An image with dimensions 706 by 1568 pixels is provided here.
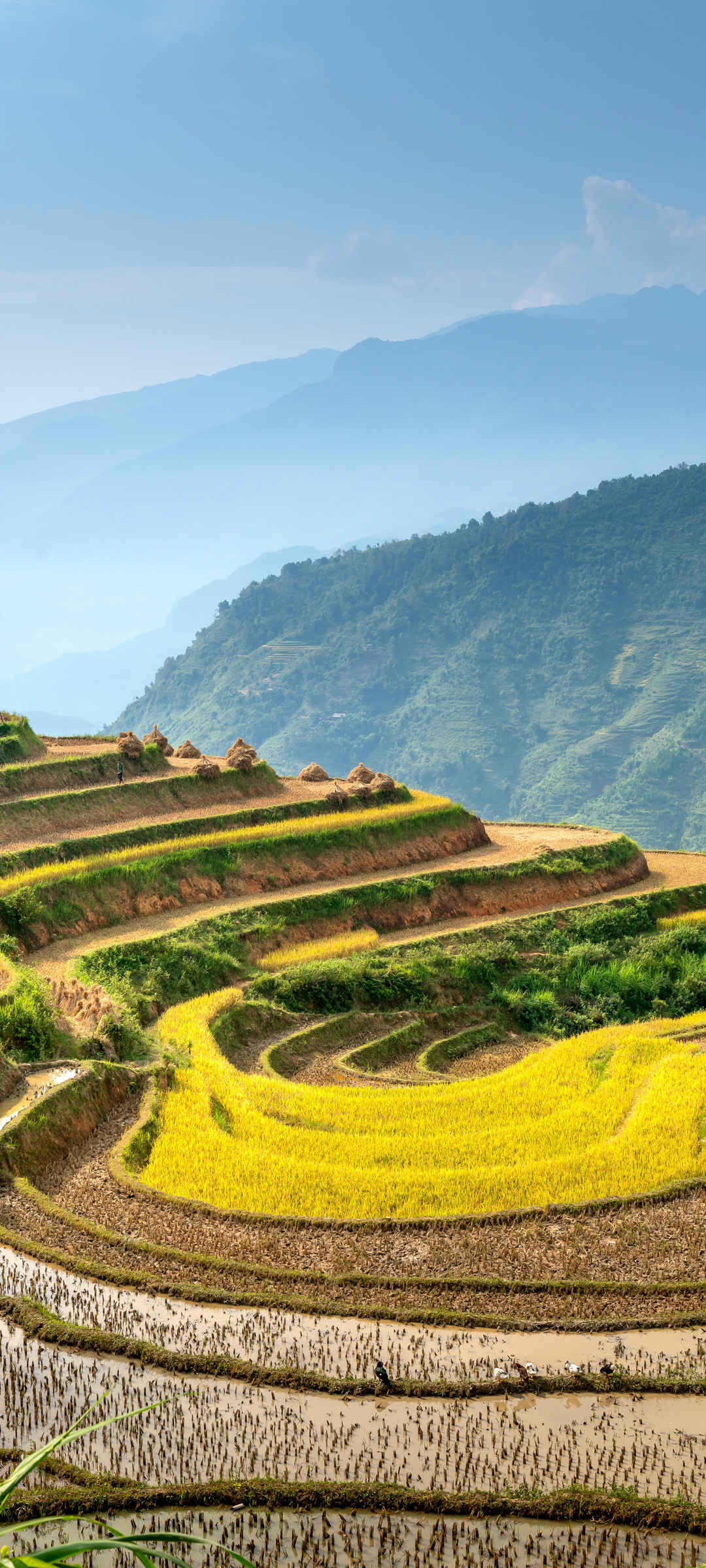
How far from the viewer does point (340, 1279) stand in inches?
589

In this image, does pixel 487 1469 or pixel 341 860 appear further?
pixel 341 860

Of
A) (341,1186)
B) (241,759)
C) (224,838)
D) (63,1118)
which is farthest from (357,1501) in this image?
(241,759)

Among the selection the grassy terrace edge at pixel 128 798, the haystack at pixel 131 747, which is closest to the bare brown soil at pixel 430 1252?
the grassy terrace edge at pixel 128 798

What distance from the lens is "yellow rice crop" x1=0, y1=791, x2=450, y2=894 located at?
31891 mm

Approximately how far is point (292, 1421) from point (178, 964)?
18006 mm

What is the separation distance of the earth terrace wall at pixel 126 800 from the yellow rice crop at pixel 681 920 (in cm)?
1369

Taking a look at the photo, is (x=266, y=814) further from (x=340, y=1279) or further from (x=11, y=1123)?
(x=340, y=1279)

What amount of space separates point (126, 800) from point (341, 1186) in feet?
72.8

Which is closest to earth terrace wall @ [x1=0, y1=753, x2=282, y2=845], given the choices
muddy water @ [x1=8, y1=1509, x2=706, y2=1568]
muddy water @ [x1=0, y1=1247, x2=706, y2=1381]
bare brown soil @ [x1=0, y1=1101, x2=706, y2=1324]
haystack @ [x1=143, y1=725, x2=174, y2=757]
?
haystack @ [x1=143, y1=725, x2=174, y2=757]

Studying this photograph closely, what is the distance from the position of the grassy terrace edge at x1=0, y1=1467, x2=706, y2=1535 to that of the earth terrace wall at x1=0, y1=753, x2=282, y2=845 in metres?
25.2

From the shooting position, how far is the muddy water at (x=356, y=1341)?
13125 millimetres

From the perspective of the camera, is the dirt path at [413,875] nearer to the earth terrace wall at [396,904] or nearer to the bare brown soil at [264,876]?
the bare brown soil at [264,876]

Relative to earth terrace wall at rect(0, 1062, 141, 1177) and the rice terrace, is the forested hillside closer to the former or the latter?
the rice terrace

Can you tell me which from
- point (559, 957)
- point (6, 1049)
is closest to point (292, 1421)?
point (6, 1049)
